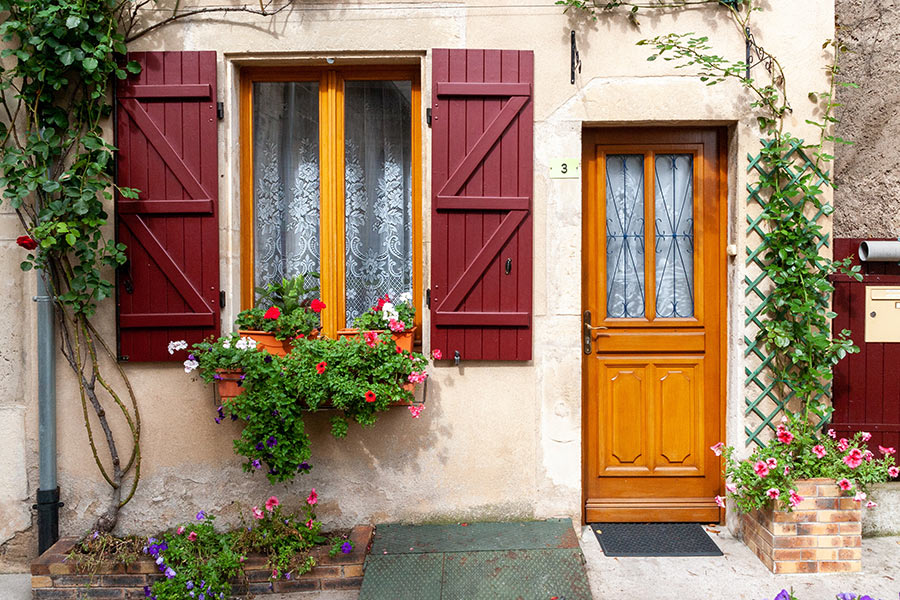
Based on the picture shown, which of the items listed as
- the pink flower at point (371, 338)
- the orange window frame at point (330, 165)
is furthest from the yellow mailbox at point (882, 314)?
the pink flower at point (371, 338)

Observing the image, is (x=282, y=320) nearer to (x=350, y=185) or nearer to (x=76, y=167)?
(x=350, y=185)

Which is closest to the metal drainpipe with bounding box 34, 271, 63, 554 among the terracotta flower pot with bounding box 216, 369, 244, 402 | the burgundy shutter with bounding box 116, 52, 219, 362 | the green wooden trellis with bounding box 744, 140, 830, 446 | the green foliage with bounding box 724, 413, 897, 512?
the burgundy shutter with bounding box 116, 52, 219, 362

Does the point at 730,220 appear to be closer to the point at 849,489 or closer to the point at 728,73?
the point at 728,73

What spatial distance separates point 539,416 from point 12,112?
10.9ft

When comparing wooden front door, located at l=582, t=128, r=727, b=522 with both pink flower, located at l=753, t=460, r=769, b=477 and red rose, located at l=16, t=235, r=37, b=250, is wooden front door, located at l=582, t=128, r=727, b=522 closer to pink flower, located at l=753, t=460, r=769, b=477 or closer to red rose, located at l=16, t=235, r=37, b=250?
pink flower, located at l=753, t=460, r=769, b=477

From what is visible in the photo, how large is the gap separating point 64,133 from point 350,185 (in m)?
1.54

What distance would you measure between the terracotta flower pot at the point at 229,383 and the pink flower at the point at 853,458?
306 cm

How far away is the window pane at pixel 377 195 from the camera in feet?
11.7

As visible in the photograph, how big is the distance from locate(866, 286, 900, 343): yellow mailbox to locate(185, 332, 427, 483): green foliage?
2519mm

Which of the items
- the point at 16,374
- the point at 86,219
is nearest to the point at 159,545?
the point at 16,374

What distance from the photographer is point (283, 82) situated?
354 centimetres

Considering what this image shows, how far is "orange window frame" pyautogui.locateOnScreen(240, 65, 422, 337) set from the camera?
352cm

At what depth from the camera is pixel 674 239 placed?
11.8ft

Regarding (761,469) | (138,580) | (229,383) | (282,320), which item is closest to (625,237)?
(761,469)
